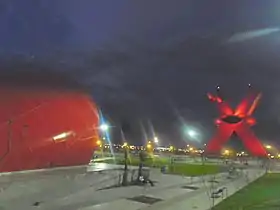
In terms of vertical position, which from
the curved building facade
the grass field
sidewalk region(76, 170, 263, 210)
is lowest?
sidewalk region(76, 170, 263, 210)

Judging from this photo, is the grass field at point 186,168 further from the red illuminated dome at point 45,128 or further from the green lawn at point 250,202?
the green lawn at point 250,202

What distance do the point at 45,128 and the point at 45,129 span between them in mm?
70

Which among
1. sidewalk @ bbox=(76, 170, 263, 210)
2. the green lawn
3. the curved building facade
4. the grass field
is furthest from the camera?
the grass field

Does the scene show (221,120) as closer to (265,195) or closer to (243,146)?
(243,146)

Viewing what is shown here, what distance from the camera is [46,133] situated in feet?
85.4

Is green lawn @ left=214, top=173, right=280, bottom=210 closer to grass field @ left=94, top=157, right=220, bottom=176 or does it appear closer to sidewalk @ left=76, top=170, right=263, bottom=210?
sidewalk @ left=76, top=170, right=263, bottom=210

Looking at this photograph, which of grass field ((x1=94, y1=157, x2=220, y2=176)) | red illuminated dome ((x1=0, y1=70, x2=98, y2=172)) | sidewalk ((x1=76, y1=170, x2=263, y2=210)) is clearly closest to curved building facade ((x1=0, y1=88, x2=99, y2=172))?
red illuminated dome ((x1=0, y1=70, x2=98, y2=172))

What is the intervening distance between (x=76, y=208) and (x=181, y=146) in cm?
5853

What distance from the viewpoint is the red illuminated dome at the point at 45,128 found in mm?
23125

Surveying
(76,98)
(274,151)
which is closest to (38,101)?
(76,98)

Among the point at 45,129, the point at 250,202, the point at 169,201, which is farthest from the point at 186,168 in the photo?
the point at 169,201

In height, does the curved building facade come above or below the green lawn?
above

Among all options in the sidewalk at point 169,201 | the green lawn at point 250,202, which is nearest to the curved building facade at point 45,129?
the sidewalk at point 169,201

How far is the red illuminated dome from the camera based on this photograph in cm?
Answer: 2312
